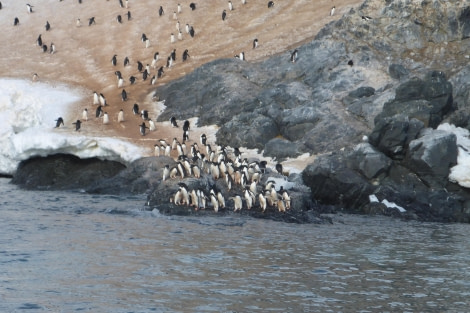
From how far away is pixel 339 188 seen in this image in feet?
101

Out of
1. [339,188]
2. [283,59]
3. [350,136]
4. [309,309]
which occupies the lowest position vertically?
Result: [309,309]

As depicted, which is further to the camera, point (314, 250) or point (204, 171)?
point (204, 171)

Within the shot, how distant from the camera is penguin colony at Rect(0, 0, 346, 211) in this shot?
99.6 ft

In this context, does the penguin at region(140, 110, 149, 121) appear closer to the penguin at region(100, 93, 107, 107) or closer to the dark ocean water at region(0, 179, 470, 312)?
the penguin at region(100, 93, 107, 107)

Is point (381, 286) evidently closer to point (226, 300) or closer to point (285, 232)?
point (226, 300)

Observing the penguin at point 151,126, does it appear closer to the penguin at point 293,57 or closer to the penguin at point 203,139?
the penguin at point 203,139

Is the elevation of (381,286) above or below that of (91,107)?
below

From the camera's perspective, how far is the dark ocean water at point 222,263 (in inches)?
659

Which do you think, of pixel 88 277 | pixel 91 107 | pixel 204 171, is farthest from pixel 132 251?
pixel 91 107

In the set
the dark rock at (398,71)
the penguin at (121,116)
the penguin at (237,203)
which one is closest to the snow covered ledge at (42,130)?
the penguin at (121,116)

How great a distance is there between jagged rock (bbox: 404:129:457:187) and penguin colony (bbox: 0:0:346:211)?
5827 millimetres

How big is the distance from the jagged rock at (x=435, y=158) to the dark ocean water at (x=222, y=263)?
7.96ft

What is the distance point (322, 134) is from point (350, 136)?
3.88 feet

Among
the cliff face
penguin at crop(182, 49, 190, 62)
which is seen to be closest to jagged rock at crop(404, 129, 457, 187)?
the cliff face
